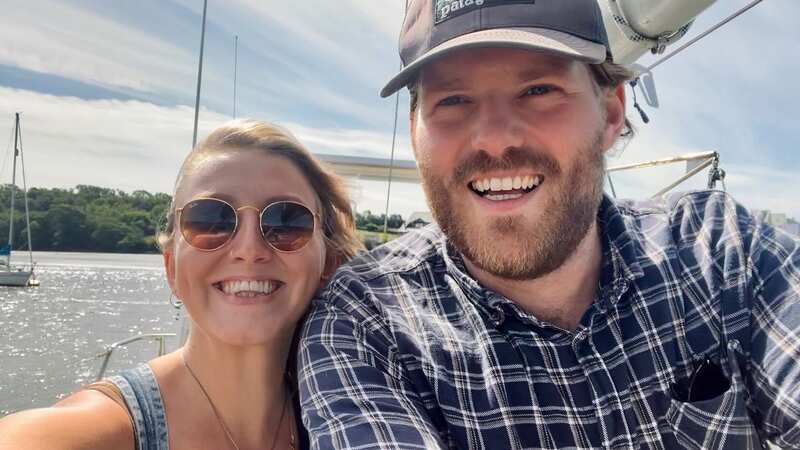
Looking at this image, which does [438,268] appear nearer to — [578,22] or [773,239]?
[578,22]

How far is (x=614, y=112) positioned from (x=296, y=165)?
3.14 ft

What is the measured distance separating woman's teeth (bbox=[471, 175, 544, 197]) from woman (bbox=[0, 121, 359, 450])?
0.56 meters

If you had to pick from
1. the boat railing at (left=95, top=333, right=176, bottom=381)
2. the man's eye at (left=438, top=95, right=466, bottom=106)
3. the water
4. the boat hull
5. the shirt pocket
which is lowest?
the water

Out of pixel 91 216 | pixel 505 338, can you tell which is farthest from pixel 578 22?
pixel 91 216

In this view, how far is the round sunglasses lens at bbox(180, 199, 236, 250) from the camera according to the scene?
1573 mm

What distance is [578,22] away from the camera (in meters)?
1.37

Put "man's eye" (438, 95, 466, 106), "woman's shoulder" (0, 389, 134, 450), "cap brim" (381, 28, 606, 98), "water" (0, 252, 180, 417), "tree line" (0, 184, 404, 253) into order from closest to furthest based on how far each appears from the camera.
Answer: "woman's shoulder" (0, 389, 134, 450)
"cap brim" (381, 28, 606, 98)
"man's eye" (438, 95, 466, 106)
"water" (0, 252, 180, 417)
"tree line" (0, 184, 404, 253)

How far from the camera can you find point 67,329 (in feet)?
90.8

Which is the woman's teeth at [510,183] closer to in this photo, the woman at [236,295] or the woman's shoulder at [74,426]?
the woman at [236,295]

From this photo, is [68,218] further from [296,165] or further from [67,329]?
[296,165]

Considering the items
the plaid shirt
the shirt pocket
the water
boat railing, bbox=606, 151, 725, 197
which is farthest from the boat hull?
the shirt pocket

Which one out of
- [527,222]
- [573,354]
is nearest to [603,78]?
[527,222]

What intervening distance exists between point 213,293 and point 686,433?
48.1 inches

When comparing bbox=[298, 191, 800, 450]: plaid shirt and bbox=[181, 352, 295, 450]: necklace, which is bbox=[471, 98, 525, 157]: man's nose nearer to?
bbox=[298, 191, 800, 450]: plaid shirt
